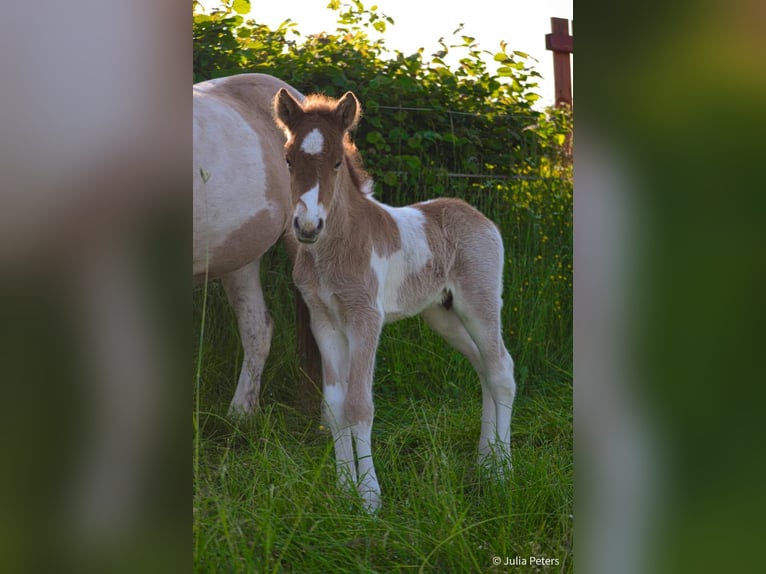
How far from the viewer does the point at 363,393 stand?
205 centimetres

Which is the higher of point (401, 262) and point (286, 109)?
point (286, 109)

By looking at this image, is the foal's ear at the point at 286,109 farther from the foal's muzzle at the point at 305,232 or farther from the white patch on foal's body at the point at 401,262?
the white patch on foal's body at the point at 401,262

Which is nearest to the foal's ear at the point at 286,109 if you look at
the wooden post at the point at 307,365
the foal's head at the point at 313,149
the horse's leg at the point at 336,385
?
the foal's head at the point at 313,149

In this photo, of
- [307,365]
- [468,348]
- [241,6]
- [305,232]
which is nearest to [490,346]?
[468,348]

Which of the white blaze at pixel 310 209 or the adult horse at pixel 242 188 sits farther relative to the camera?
the adult horse at pixel 242 188

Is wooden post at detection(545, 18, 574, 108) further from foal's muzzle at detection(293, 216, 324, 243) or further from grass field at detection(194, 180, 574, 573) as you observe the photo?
foal's muzzle at detection(293, 216, 324, 243)

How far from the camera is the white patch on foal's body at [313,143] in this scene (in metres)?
1.99

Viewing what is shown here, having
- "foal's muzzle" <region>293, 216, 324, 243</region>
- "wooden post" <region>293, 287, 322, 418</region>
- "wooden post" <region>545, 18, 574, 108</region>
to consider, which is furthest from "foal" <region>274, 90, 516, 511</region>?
"wooden post" <region>545, 18, 574, 108</region>

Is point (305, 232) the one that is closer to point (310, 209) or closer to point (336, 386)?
point (310, 209)

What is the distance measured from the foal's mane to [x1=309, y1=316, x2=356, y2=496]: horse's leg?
36 cm

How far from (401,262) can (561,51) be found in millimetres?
689

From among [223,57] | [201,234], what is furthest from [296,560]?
[223,57]
